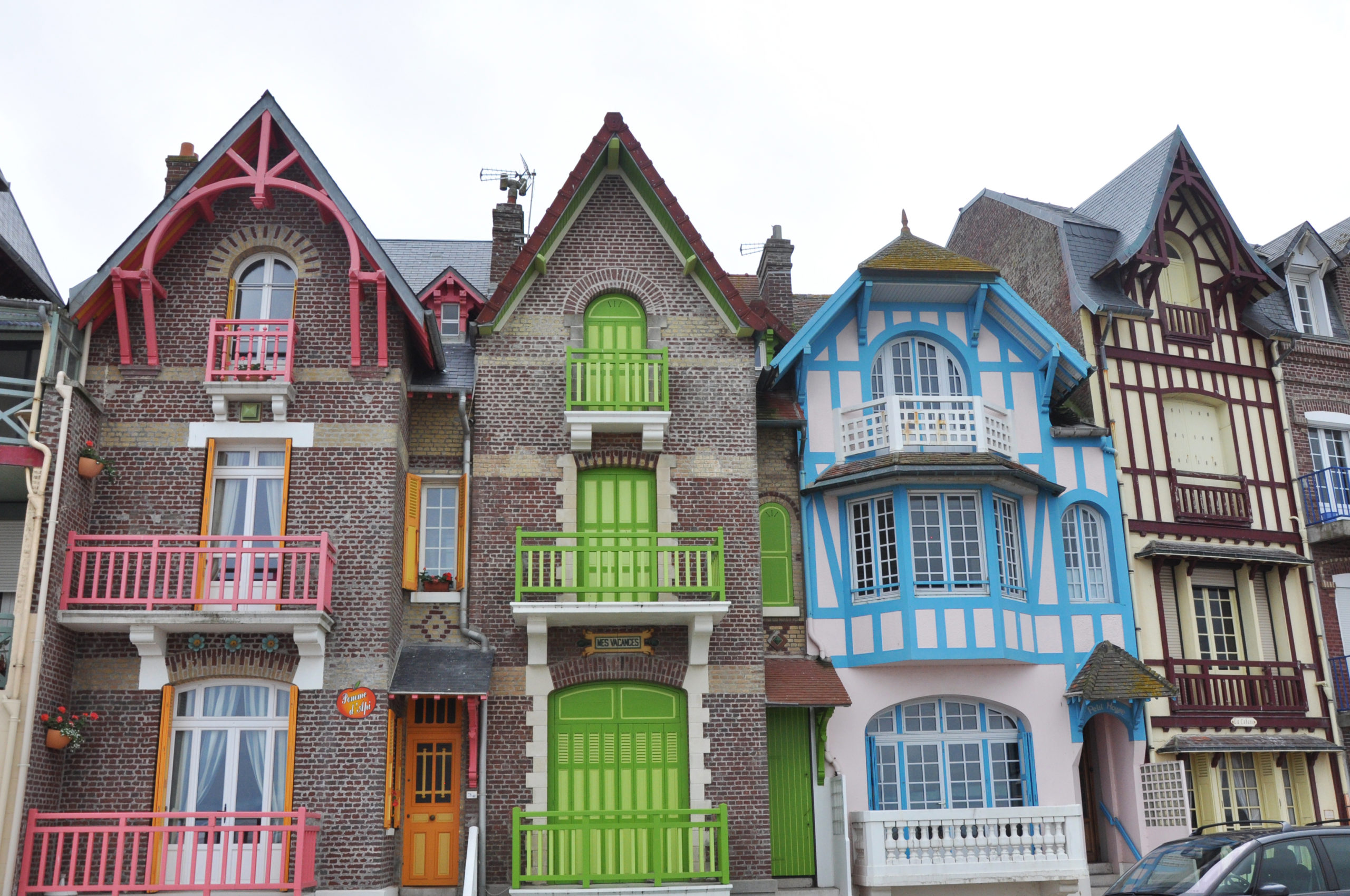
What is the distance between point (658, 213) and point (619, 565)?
5.35 m

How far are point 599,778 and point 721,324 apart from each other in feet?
21.7

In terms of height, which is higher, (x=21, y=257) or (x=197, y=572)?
(x=21, y=257)

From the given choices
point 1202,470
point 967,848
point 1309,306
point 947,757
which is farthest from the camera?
point 1309,306

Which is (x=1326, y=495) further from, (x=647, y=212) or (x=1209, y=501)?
(x=647, y=212)

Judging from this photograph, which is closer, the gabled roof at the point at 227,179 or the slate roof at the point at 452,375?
the gabled roof at the point at 227,179

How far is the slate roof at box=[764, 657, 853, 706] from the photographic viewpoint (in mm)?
16219

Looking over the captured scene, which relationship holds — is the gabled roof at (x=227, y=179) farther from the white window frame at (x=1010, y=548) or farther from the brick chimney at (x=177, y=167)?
the white window frame at (x=1010, y=548)

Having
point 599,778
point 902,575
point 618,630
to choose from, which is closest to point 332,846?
point 599,778

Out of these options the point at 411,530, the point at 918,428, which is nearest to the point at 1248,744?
the point at 918,428

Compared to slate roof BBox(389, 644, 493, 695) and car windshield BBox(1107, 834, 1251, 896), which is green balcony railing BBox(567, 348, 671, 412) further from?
car windshield BBox(1107, 834, 1251, 896)

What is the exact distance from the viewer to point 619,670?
1584 cm

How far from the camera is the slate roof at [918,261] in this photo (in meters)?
18.4

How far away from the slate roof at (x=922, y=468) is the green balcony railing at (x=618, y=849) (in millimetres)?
5136

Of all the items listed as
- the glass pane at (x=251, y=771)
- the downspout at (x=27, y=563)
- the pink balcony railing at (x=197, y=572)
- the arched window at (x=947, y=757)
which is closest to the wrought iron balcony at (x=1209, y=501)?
the arched window at (x=947, y=757)
